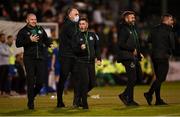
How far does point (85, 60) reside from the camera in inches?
650

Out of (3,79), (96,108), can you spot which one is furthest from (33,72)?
(3,79)

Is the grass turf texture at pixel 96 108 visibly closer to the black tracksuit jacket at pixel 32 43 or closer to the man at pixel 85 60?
the man at pixel 85 60

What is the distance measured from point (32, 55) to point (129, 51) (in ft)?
7.40

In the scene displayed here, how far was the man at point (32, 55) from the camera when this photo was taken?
16.8 metres

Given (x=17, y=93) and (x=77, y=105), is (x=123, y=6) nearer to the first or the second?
(x=17, y=93)

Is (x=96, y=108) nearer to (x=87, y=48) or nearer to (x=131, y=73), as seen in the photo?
(x=131, y=73)

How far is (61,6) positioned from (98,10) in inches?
81.5

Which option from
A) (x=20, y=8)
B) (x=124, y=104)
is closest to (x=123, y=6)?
(x=20, y=8)

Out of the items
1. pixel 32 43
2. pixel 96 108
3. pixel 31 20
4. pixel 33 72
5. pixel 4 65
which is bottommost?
pixel 96 108

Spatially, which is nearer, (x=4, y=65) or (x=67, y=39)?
(x=67, y=39)

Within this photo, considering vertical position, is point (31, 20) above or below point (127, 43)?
above

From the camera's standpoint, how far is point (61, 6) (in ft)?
108

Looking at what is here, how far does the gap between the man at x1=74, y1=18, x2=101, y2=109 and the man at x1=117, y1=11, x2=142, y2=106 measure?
709 millimetres

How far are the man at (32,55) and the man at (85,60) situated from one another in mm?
872
